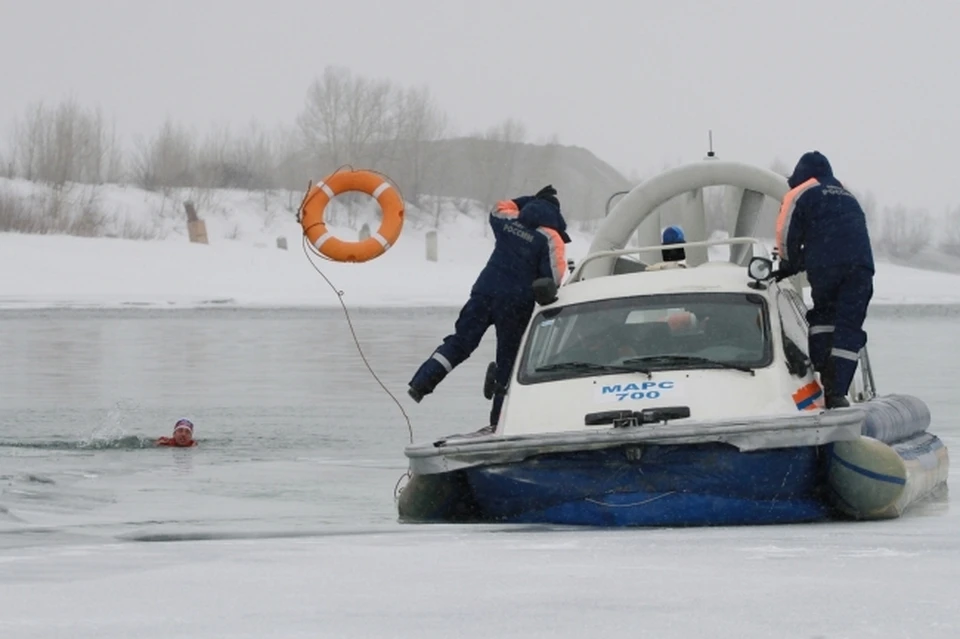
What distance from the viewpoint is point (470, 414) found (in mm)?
15039

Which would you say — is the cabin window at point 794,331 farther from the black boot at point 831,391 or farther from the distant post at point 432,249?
the distant post at point 432,249

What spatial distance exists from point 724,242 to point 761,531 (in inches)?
106

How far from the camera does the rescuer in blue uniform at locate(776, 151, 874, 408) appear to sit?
8.99 meters

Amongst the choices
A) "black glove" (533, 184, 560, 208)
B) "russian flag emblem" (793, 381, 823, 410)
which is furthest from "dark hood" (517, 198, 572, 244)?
"russian flag emblem" (793, 381, 823, 410)

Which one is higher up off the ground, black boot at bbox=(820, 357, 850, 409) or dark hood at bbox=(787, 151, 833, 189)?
dark hood at bbox=(787, 151, 833, 189)

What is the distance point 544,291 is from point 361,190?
4.29 m

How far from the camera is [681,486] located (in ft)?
25.8

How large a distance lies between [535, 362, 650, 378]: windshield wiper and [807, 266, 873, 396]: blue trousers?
102 centimetres

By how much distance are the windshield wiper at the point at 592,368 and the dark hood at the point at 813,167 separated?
149 centimetres

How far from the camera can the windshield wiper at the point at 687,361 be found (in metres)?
8.58

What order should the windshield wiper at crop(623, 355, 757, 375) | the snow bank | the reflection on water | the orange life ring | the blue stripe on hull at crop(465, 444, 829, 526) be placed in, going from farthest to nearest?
the snow bank, the orange life ring, the reflection on water, the windshield wiper at crop(623, 355, 757, 375), the blue stripe on hull at crop(465, 444, 829, 526)

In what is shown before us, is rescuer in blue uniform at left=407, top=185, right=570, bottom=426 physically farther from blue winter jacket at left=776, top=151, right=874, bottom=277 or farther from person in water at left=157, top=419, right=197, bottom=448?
person in water at left=157, top=419, right=197, bottom=448

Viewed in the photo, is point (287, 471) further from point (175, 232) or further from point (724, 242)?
point (175, 232)

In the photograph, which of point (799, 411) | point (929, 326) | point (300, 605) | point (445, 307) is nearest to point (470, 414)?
point (799, 411)
